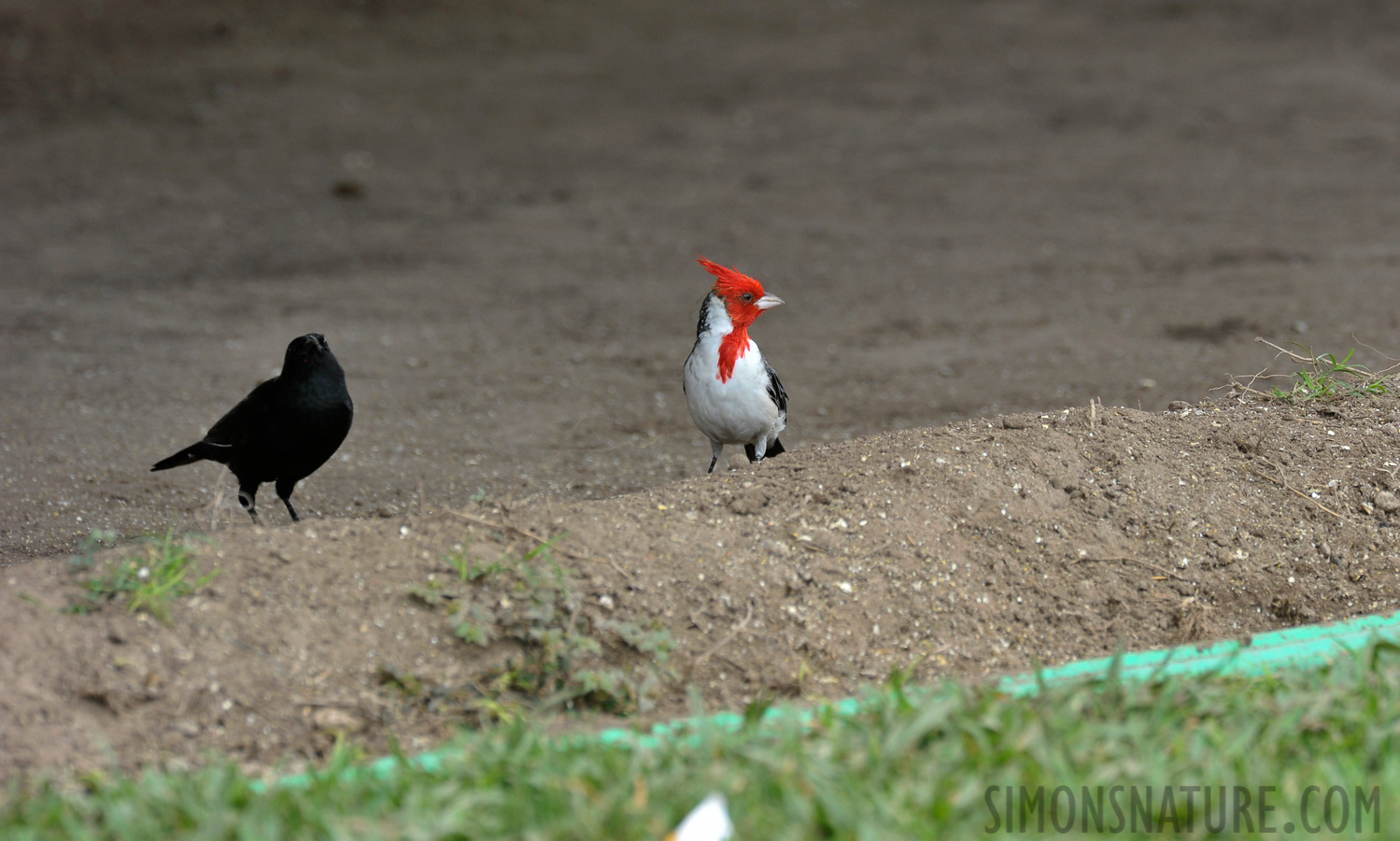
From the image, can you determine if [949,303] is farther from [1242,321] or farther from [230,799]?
[230,799]

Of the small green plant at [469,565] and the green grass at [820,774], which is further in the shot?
the small green plant at [469,565]

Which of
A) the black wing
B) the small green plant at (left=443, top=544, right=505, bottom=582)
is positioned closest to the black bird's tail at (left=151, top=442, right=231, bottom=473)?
the small green plant at (left=443, top=544, right=505, bottom=582)

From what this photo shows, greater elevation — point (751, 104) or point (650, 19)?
point (650, 19)

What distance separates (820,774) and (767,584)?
1.02m

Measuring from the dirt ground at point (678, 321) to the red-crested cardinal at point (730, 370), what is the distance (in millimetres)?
549

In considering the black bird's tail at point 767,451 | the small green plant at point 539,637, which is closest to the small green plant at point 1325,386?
the black bird's tail at point 767,451

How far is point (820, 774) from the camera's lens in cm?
224

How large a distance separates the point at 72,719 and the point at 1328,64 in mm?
13263

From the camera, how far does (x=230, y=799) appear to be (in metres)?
2.27

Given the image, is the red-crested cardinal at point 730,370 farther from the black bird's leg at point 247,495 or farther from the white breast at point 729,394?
the black bird's leg at point 247,495

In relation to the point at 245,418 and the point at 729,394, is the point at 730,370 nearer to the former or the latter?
the point at 729,394

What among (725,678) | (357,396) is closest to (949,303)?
(357,396)

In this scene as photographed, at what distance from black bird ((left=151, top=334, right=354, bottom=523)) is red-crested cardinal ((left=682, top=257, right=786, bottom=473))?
127cm

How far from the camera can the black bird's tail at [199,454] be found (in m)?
4.06
